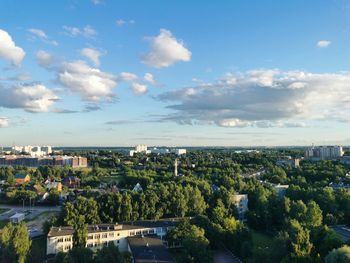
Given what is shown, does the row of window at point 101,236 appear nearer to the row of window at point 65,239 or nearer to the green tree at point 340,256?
the row of window at point 65,239

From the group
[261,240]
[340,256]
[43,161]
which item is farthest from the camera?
[43,161]

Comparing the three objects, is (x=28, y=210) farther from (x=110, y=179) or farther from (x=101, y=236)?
(x=110, y=179)

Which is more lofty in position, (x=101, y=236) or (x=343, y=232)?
(x=343, y=232)

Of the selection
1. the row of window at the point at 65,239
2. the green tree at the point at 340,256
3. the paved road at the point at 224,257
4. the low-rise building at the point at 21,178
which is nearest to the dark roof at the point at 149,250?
the paved road at the point at 224,257

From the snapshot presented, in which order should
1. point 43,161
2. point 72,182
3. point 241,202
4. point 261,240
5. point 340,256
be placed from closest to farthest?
point 340,256 → point 261,240 → point 241,202 → point 72,182 → point 43,161

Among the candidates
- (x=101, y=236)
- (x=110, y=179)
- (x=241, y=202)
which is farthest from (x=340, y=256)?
(x=110, y=179)

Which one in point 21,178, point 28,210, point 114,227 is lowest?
point 28,210

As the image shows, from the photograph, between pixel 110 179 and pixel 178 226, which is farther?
pixel 110 179

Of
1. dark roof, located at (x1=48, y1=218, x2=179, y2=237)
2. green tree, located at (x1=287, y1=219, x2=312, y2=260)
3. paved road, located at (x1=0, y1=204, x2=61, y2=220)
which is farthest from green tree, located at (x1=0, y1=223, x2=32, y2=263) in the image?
paved road, located at (x1=0, y1=204, x2=61, y2=220)
